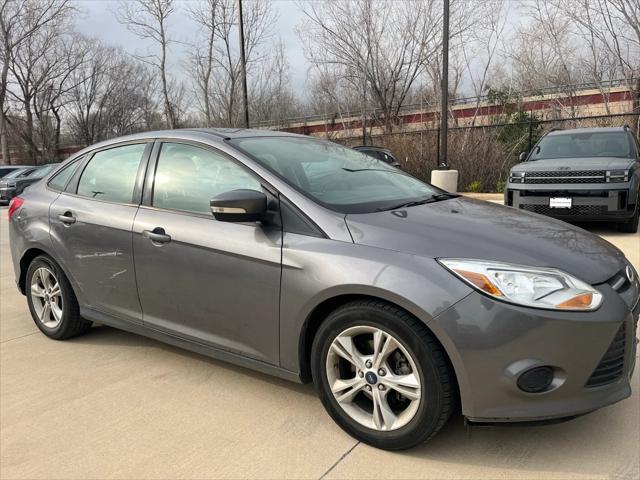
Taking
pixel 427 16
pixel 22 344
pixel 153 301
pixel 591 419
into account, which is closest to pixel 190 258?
pixel 153 301

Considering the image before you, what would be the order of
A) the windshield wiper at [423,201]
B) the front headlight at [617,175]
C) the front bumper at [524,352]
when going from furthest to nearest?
the front headlight at [617,175] < the windshield wiper at [423,201] < the front bumper at [524,352]

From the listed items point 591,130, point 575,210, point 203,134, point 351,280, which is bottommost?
point 575,210

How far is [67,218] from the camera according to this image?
3689 millimetres

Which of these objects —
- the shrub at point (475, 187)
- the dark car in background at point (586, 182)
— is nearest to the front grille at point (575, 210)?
the dark car in background at point (586, 182)

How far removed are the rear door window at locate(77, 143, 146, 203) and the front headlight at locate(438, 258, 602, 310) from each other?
87.7 inches

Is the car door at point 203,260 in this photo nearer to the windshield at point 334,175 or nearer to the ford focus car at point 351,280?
the ford focus car at point 351,280

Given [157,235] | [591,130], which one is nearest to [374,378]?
Result: [157,235]

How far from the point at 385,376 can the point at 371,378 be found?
78 millimetres

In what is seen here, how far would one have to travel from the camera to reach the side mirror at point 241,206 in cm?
259

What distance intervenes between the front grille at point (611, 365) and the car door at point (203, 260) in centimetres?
145

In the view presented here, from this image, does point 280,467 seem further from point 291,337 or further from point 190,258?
point 190,258

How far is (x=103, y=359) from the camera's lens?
12.0 feet

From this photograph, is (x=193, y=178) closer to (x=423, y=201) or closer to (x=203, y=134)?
(x=203, y=134)

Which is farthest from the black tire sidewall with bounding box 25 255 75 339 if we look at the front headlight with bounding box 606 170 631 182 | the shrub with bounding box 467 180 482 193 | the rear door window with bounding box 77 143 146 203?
the shrub with bounding box 467 180 482 193
